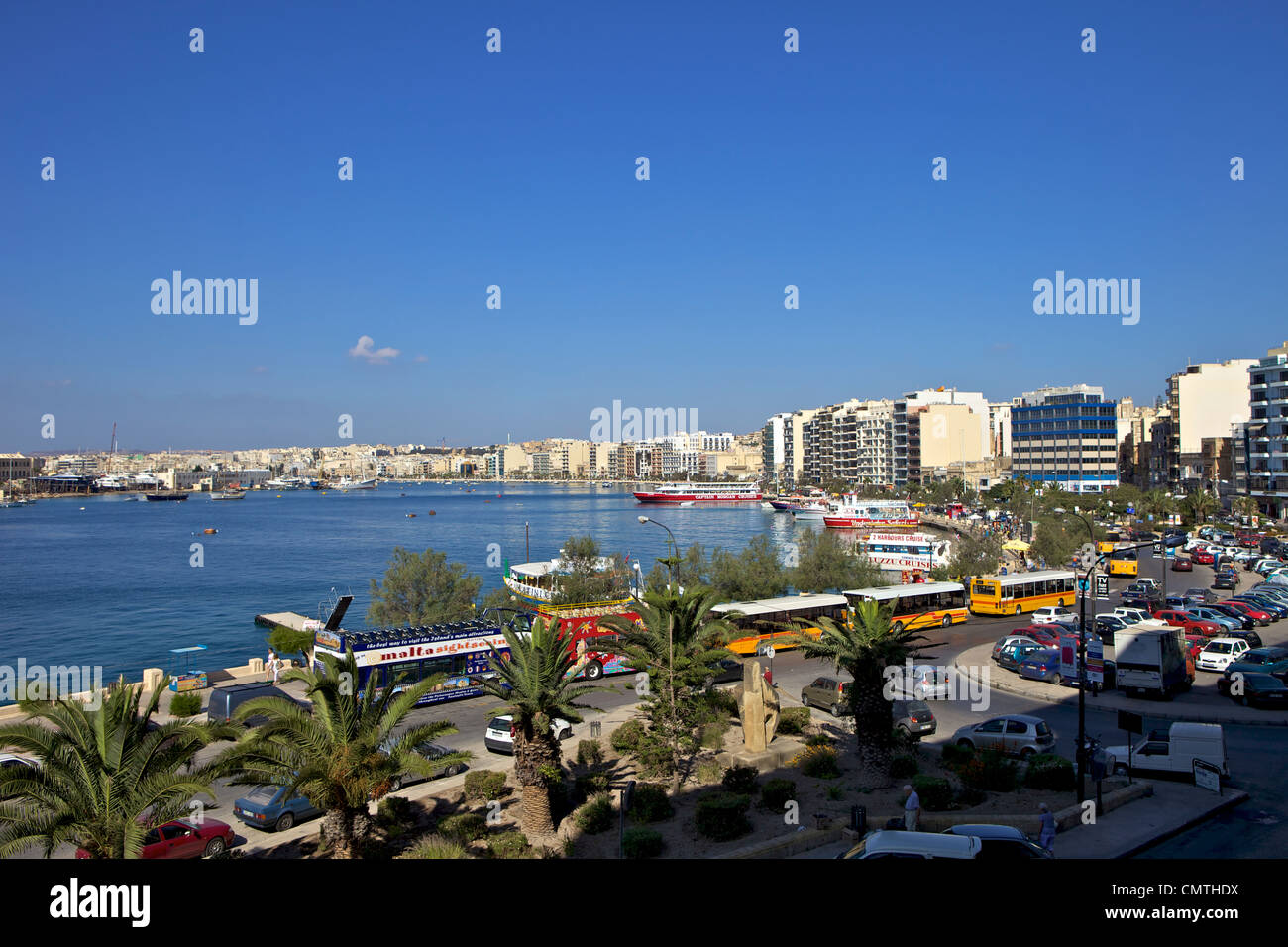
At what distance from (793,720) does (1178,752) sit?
6.80 m

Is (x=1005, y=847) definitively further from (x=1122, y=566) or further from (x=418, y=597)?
(x=1122, y=566)

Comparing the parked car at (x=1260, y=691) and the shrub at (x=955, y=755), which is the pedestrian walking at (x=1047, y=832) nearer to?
the shrub at (x=955, y=755)

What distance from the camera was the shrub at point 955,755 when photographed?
1468 centimetres

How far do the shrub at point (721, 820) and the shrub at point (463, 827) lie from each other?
317cm

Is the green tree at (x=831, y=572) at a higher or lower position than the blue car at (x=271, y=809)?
higher

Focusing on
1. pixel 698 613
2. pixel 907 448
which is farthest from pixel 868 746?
pixel 907 448

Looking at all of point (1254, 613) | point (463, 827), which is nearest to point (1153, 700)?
point (1254, 613)

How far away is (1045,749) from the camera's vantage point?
15.8 meters

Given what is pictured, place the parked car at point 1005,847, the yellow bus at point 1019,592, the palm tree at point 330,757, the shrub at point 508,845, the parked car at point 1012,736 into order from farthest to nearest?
1. the yellow bus at point 1019,592
2. the parked car at point 1012,736
3. the shrub at point 508,845
4. the palm tree at point 330,757
5. the parked car at point 1005,847

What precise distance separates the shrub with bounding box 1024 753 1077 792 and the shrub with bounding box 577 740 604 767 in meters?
7.49

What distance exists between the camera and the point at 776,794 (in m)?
13.2

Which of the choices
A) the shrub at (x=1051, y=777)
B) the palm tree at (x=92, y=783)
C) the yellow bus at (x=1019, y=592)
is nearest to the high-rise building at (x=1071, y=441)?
the yellow bus at (x=1019, y=592)

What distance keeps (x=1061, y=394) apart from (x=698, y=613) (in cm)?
10504

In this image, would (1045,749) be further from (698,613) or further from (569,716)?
(569,716)
